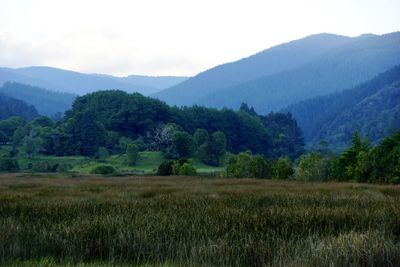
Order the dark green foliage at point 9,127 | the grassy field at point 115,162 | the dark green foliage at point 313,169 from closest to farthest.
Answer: the dark green foliage at point 313,169 → the grassy field at point 115,162 → the dark green foliage at point 9,127

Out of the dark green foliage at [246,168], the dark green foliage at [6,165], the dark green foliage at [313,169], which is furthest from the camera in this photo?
the dark green foliage at [6,165]

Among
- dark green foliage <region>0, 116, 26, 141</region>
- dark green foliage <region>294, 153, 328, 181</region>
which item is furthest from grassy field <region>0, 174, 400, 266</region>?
dark green foliage <region>0, 116, 26, 141</region>

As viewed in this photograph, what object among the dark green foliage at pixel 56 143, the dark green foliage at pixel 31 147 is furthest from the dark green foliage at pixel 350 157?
the dark green foliage at pixel 56 143

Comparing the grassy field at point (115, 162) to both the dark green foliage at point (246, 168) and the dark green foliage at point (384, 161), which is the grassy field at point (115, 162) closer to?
the dark green foliage at point (246, 168)

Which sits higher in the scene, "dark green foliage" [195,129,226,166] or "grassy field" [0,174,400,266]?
"grassy field" [0,174,400,266]

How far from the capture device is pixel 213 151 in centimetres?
12631

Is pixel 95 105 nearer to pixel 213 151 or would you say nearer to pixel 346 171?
pixel 213 151

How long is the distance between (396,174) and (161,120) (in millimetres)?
132356

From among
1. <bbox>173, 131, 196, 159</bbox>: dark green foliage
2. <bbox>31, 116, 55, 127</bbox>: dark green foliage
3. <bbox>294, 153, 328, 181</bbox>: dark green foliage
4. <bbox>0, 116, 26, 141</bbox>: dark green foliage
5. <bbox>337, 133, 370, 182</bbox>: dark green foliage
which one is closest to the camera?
<bbox>337, 133, 370, 182</bbox>: dark green foliage

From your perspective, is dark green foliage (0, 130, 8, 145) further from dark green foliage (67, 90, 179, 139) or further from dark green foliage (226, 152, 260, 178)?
dark green foliage (226, 152, 260, 178)

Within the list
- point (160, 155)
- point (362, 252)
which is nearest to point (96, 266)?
point (362, 252)

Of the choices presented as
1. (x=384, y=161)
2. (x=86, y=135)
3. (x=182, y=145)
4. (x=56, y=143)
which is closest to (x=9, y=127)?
(x=56, y=143)

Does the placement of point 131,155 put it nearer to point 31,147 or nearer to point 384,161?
point 31,147

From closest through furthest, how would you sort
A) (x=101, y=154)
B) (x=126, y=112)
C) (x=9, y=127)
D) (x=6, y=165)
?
(x=6, y=165) < (x=101, y=154) < (x=9, y=127) < (x=126, y=112)
